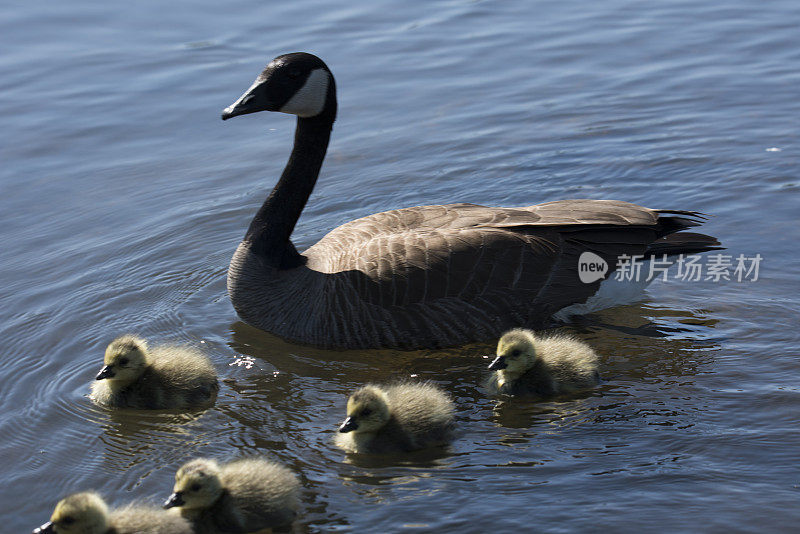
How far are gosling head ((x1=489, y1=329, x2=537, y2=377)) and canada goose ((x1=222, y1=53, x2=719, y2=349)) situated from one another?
2.82ft

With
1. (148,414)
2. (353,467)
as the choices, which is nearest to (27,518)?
(148,414)

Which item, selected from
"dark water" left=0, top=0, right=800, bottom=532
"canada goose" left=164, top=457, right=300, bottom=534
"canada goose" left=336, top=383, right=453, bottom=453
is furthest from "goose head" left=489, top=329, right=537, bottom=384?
"canada goose" left=164, top=457, right=300, bottom=534

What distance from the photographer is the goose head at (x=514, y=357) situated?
6.73 meters

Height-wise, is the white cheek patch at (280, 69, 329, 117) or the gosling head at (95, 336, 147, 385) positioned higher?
the white cheek patch at (280, 69, 329, 117)

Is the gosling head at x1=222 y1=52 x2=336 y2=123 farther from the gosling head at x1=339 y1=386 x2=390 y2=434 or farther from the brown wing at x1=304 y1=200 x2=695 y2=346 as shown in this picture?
the gosling head at x1=339 y1=386 x2=390 y2=434

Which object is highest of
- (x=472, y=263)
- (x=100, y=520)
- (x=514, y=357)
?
(x=472, y=263)

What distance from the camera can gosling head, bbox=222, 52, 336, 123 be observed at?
788cm

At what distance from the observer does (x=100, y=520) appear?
519 centimetres

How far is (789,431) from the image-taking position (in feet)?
20.8

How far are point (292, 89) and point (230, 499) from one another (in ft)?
12.4

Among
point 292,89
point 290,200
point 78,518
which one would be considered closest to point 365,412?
point 78,518

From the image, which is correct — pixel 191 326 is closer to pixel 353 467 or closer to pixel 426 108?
pixel 353 467

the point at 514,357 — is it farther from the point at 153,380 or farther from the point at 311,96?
the point at 311,96

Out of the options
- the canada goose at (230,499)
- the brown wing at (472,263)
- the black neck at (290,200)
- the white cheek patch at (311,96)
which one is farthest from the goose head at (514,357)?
the white cheek patch at (311,96)
